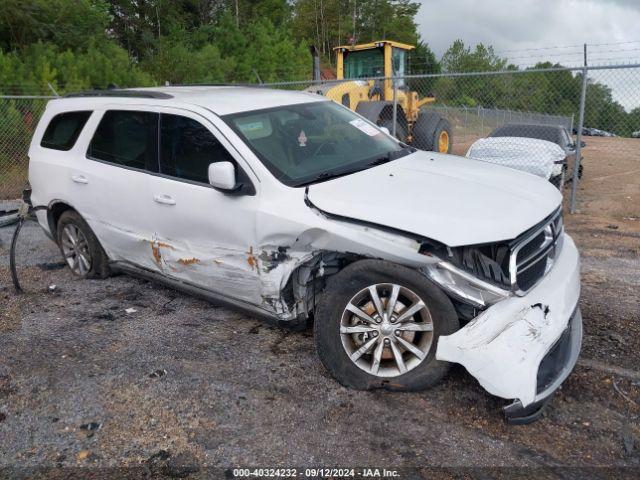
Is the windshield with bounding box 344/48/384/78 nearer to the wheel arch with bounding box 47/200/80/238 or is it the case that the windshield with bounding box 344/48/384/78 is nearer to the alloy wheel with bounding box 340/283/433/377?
the wheel arch with bounding box 47/200/80/238

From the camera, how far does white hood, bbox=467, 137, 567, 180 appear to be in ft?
26.4

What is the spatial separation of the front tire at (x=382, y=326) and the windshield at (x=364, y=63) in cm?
997

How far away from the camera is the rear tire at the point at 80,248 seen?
5043 mm

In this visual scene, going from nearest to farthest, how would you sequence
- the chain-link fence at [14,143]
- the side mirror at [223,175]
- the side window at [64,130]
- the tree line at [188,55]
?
the side mirror at [223,175], the side window at [64,130], the chain-link fence at [14,143], the tree line at [188,55]

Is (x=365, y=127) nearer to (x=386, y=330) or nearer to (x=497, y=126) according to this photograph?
(x=386, y=330)

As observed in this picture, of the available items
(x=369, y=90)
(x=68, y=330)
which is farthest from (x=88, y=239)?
(x=369, y=90)

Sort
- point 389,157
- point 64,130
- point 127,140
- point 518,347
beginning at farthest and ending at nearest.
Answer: point 64,130, point 127,140, point 389,157, point 518,347

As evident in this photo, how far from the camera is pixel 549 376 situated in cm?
289

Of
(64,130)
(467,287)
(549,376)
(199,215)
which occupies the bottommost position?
(549,376)

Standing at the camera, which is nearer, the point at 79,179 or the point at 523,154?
the point at 79,179

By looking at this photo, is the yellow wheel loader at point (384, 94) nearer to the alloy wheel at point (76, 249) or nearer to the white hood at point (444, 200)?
the alloy wheel at point (76, 249)

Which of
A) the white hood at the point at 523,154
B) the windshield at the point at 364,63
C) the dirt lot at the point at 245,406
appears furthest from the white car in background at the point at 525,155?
the windshield at the point at 364,63

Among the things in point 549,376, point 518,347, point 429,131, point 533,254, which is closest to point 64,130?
point 533,254

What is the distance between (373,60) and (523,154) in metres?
5.44
